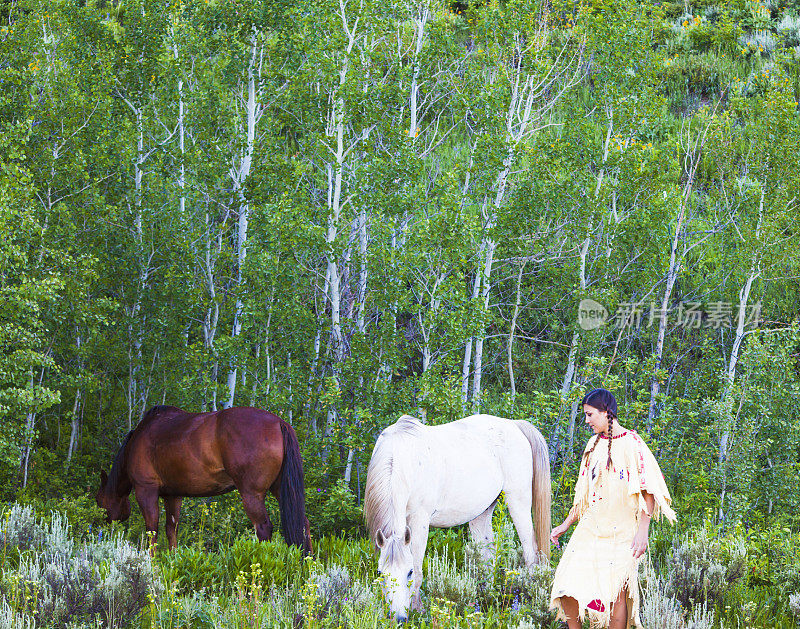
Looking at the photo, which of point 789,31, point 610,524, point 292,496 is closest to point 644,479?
point 610,524

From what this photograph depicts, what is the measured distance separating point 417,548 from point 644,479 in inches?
82.5

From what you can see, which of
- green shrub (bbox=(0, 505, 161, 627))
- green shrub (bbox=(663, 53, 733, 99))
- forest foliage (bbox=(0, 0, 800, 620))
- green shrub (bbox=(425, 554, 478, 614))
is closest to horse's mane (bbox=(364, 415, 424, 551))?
green shrub (bbox=(425, 554, 478, 614))

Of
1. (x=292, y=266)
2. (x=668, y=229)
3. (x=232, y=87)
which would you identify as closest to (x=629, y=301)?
(x=668, y=229)

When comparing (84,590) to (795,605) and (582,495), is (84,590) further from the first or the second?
(795,605)

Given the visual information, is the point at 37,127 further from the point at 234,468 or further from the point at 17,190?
the point at 234,468

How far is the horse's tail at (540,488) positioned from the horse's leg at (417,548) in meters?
1.14

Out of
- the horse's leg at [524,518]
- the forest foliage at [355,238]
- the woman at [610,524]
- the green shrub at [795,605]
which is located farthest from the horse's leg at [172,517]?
the green shrub at [795,605]

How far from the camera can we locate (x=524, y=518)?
283 inches

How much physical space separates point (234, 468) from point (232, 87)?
968 centimetres

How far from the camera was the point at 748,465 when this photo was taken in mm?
11633

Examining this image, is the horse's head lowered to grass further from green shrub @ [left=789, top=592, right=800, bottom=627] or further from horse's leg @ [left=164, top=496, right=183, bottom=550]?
horse's leg @ [left=164, top=496, right=183, bottom=550]

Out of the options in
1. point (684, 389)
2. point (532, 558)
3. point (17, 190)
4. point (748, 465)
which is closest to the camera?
point (532, 558)

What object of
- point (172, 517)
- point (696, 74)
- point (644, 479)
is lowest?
point (172, 517)

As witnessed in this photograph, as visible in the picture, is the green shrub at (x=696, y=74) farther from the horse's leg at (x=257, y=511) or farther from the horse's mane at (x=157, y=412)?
the horse's leg at (x=257, y=511)
